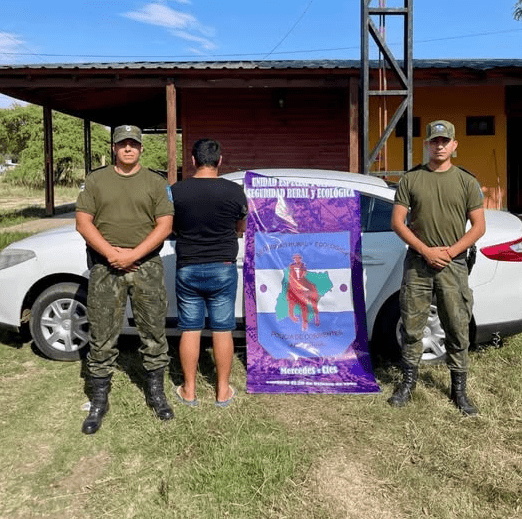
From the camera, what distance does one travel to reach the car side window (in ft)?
14.4

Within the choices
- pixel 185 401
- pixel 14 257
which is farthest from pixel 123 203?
pixel 14 257

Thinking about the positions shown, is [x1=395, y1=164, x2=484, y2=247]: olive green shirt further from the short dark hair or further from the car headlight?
the car headlight

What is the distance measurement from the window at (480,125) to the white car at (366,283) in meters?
10.1

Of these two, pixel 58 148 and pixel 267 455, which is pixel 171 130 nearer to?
pixel 267 455

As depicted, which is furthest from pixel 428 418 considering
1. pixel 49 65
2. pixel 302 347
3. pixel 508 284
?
pixel 49 65

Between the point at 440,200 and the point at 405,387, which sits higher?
the point at 440,200

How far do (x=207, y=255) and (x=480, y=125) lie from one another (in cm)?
1230

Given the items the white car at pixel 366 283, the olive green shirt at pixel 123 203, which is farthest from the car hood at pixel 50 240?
the olive green shirt at pixel 123 203

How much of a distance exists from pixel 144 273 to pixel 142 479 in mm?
1244

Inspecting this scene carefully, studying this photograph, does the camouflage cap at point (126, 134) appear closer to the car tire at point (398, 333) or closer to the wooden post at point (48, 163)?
the car tire at point (398, 333)

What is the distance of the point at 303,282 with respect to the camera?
14.0ft

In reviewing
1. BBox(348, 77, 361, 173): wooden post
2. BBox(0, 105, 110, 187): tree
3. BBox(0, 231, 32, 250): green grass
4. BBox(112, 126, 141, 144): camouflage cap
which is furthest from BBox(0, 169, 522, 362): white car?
BBox(0, 105, 110, 187): tree

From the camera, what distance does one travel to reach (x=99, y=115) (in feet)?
67.1

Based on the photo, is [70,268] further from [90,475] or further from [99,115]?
[99,115]
